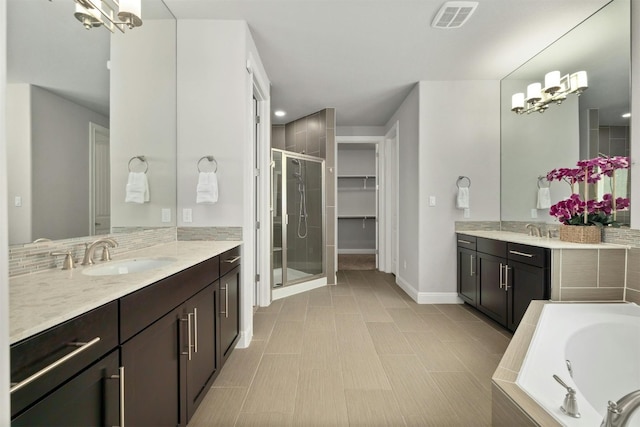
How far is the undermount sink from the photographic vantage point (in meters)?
1.38

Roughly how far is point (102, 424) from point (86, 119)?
139cm

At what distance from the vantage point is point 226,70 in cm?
234

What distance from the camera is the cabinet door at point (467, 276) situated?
3.06 meters

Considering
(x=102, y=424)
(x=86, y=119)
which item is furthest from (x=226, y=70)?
(x=102, y=424)

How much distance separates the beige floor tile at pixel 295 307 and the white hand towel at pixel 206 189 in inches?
58.4

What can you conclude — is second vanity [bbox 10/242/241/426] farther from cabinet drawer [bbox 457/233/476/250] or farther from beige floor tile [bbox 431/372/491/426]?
cabinet drawer [bbox 457/233/476/250]

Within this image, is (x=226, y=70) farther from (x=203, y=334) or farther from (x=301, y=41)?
(x=203, y=334)

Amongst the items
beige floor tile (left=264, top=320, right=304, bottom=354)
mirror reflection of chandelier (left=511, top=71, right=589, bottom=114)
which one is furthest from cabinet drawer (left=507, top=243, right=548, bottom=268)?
beige floor tile (left=264, top=320, right=304, bottom=354)

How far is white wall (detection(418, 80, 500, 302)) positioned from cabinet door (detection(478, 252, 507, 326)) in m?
0.51

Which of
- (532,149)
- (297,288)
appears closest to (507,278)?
(532,149)

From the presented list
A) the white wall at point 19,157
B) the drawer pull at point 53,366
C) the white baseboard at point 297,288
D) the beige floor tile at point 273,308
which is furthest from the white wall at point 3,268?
the white baseboard at point 297,288

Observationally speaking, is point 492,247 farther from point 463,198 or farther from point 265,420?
point 265,420

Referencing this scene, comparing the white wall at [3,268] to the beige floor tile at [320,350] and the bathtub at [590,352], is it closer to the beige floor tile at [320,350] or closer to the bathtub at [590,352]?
the bathtub at [590,352]

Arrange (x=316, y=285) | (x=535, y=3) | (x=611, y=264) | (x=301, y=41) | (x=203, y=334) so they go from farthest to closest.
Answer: (x=316, y=285) → (x=301, y=41) → (x=535, y=3) → (x=611, y=264) → (x=203, y=334)
